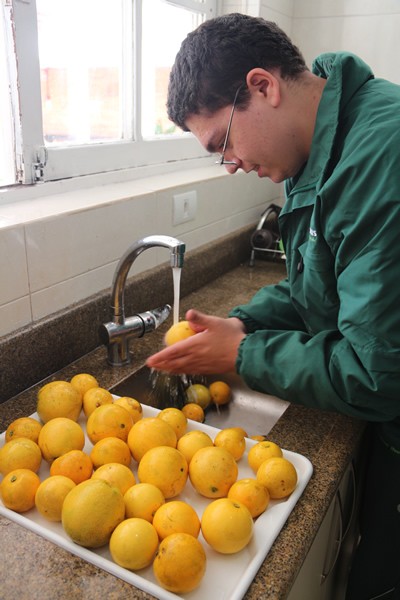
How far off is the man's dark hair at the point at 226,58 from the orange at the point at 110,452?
24.4 inches

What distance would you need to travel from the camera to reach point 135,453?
0.88 m

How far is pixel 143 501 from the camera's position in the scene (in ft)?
2.45

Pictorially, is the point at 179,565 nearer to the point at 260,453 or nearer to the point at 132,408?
the point at 260,453

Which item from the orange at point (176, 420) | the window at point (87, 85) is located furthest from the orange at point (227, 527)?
the window at point (87, 85)

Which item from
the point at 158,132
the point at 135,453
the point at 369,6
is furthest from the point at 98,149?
the point at 369,6

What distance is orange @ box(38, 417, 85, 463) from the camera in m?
0.86

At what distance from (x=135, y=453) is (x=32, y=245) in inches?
19.4

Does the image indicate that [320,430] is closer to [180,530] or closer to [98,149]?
[180,530]

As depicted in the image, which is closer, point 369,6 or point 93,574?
point 93,574

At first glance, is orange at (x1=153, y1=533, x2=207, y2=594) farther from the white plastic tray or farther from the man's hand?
the man's hand

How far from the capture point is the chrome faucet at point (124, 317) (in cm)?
112

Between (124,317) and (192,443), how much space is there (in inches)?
16.7

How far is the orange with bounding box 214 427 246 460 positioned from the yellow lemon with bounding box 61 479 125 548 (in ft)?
0.75

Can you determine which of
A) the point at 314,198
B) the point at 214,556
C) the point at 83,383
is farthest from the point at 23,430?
the point at 314,198
